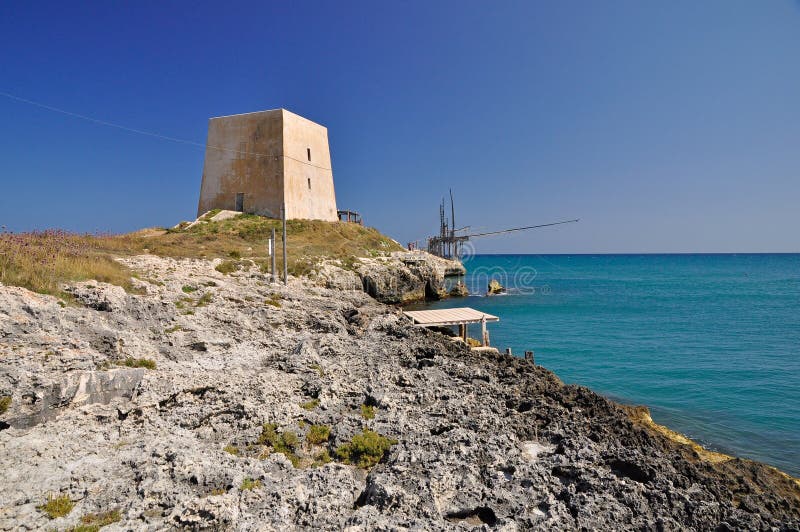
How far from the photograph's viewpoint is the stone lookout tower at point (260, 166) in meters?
33.4

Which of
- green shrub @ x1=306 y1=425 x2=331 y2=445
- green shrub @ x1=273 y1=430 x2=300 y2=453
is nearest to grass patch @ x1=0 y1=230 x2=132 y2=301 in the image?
green shrub @ x1=273 y1=430 x2=300 y2=453

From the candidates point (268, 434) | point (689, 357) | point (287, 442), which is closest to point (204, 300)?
point (268, 434)

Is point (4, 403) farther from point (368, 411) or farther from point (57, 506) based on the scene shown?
point (368, 411)

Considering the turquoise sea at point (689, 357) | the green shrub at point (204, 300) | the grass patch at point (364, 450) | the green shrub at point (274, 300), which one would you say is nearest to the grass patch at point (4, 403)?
the grass patch at point (364, 450)

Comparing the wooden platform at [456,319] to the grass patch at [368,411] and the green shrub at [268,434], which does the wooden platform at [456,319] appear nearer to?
the grass patch at [368,411]

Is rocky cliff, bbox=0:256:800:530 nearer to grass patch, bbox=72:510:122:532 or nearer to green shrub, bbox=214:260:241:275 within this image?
grass patch, bbox=72:510:122:532

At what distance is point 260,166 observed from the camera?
111ft

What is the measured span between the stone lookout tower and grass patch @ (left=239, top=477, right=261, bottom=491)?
29.3m

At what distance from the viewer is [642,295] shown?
1882 inches

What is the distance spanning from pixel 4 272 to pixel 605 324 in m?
30.4

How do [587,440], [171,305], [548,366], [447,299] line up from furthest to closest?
[447,299]
[548,366]
[171,305]
[587,440]

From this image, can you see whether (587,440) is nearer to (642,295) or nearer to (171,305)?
(171,305)

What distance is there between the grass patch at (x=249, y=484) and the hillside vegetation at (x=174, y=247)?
7.75 meters

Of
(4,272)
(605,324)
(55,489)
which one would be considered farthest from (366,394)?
(605,324)
